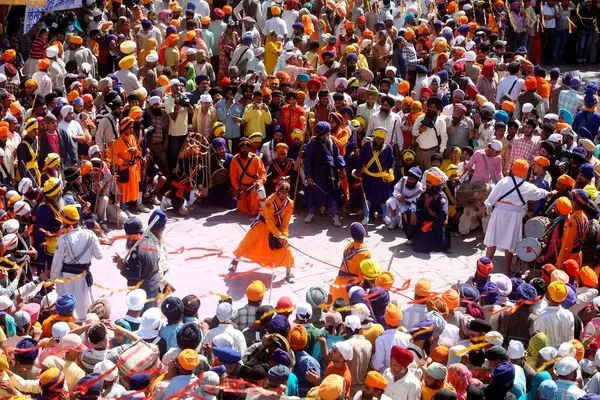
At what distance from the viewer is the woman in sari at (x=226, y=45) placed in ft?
54.4

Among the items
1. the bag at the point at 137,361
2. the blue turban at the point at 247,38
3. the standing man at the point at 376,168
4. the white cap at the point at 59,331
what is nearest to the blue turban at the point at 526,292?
the bag at the point at 137,361

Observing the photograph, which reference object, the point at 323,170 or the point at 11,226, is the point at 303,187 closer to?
the point at 323,170

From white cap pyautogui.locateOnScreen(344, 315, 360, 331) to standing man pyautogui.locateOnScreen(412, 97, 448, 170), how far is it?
5665 millimetres

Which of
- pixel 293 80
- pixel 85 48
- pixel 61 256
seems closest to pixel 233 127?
pixel 293 80

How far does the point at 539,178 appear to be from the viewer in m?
12.3

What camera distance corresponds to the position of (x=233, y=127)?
1415 centimetres

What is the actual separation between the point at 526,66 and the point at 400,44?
7.02 ft

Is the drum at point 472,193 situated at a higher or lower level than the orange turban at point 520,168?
lower

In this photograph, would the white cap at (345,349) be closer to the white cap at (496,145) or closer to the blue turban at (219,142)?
the white cap at (496,145)

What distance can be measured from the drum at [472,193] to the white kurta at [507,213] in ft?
2.88

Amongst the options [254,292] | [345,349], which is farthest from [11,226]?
[345,349]

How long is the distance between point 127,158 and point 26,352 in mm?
5498

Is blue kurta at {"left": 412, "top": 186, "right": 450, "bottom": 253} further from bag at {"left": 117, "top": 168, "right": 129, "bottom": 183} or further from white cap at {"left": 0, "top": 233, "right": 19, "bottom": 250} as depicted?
white cap at {"left": 0, "top": 233, "right": 19, "bottom": 250}

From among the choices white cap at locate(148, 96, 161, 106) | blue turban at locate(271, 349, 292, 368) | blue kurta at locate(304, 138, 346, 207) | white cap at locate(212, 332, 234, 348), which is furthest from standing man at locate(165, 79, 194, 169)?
blue turban at locate(271, 349, 292, 368)
